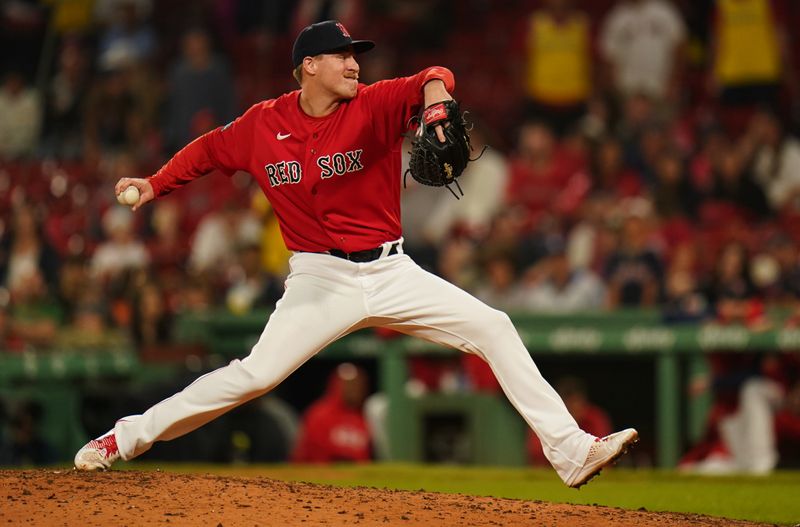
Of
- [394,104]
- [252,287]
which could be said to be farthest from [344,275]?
[252,287]

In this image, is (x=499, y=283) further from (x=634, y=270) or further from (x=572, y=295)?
(x=634, y=270)

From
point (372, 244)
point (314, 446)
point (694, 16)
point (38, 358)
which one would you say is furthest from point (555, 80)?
point (372, 244)

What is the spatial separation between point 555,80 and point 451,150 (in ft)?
26.0

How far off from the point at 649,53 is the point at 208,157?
24.6 ft

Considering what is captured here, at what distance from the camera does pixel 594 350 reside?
9984 mm

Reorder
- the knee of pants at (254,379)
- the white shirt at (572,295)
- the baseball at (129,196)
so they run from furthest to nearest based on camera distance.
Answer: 1. the white shirt at (572,295)
2. the baseball at (129,196)
3. the knee of pants at (254,379)

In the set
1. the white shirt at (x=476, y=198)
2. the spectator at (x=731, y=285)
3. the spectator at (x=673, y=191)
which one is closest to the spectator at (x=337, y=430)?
the white shirt at (x=476, y=198)

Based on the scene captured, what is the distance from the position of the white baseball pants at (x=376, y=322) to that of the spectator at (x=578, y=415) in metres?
4.31

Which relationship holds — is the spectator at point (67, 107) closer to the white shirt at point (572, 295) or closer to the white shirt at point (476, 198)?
the white shirt at point (476, 198)

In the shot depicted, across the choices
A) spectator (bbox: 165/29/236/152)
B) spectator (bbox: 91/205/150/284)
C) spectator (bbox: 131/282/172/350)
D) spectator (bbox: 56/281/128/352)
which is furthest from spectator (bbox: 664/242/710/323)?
spectator (bbox: 165/29/236/152)

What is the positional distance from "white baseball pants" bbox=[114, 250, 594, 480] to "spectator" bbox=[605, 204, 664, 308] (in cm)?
507

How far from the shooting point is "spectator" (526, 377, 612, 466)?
9758mm

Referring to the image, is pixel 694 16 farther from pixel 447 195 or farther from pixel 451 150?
pixel 451 150

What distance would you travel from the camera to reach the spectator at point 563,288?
10586 millimetres
